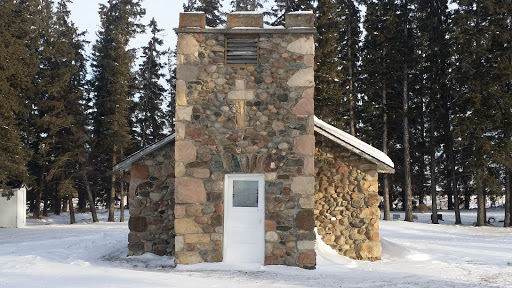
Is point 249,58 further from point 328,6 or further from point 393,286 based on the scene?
point 328,6

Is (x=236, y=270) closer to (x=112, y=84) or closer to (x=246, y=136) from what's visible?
(x=246, y=136)

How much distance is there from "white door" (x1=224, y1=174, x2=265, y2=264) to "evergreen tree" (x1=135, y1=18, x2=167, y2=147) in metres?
21.8

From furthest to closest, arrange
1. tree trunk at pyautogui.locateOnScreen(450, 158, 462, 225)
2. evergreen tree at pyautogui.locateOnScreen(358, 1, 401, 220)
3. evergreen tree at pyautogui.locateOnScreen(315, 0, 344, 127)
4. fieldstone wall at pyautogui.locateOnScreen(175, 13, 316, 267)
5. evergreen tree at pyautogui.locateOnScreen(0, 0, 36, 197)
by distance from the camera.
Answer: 1. evergreen tree at pyautogui.locateOnScreen(358, 1, 401, 220)
2. tree trunk at pyautogui.locateOnScreen(450, 158, 462, 225)
3. evergreen tree at pyautogui.locateOnScreen(315, 0, 344, 127)
4. evergreen tree at pyautogui.locateOnScreen(0, 0, 36, 197)
5. fieldstone wall at pyautogui.locateOnScreen(175, 13, 316, 267)

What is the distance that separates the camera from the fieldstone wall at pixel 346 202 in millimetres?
10844

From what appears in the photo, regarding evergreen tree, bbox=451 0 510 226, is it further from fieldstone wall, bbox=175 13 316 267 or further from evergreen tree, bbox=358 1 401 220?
fieldstone wall, bbox=175 13 316 267

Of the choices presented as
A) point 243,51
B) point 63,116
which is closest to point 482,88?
point 243,51

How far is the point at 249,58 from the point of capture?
9.42 m

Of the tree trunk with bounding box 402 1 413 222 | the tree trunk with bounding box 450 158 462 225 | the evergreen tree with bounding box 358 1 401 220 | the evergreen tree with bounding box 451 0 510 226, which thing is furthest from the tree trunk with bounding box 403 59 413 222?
the evergreen tree with bounding box 451 0 510 226

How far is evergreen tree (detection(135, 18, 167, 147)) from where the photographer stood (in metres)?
30.9

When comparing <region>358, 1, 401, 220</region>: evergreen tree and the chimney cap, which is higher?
<region>358, 1, 401, 220</region>: evergreen tree

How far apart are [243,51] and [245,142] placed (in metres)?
1.87

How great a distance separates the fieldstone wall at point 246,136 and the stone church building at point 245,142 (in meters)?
0.02

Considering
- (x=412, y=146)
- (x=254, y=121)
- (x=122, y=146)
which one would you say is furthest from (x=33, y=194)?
(x=254, y=121)

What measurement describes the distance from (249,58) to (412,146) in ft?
70.9
